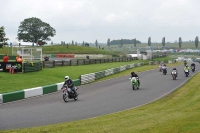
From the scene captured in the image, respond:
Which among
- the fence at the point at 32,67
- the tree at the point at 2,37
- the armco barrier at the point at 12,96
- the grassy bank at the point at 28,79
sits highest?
the tree at the point at 2,37

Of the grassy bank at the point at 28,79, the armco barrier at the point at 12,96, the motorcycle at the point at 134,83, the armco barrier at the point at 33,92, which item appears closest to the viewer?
the armco barrier at the point at 12,96

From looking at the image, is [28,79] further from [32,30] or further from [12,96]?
[32,30]

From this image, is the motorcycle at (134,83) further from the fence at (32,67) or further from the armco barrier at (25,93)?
the fence at (32,67)

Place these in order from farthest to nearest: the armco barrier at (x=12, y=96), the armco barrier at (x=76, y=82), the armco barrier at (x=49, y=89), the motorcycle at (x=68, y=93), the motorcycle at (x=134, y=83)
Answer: the armco barrier at (x=76, y=82)
the motorcycle at (x=134, y=83)
the armco barrier at (x=49, y=89)
the armco barrier at (x=12, y=96)
the motorcycle at (x=68, y=93)

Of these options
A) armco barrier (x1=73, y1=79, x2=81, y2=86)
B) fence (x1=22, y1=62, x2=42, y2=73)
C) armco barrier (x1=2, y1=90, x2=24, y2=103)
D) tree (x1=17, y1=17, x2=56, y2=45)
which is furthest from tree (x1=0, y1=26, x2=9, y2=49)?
tree (x1=17, y1=17, x2=56, y2=45)

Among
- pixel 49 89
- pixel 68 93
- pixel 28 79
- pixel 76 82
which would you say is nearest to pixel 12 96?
pixel 68 93

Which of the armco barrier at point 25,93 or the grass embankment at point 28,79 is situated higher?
the grass embankment at point 28,79

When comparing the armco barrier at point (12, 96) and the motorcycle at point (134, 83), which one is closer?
the armco barrier at point (12, 96)

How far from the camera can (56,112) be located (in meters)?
16.1

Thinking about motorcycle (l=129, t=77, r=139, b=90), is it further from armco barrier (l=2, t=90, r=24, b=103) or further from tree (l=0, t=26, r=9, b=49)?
tree (l=0, t=26, r=9, b=49)

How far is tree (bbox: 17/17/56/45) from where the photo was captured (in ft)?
378

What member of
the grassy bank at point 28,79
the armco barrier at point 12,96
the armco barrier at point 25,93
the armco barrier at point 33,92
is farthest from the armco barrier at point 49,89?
the armco barrier at point 12,96

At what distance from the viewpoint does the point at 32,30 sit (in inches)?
4537

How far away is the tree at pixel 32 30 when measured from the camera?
115188mm
